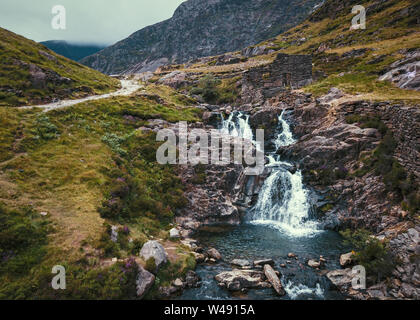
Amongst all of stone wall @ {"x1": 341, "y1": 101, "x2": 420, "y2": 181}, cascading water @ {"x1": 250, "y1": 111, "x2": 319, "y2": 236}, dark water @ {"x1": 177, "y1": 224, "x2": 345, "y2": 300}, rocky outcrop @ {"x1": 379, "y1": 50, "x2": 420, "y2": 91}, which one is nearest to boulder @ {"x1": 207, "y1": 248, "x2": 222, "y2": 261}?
dark water @ {"x1": 177, "y1": 224, "x2": 345, "y2": 300}

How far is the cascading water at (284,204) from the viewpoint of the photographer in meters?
27.2

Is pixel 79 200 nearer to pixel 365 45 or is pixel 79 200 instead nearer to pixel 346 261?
pixel 346 261

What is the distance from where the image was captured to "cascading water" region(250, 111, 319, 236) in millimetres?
27225

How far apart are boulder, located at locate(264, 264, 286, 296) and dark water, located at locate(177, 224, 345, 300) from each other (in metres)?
0.40

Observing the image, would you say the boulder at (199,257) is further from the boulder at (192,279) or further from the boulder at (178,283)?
the boulder at (178,283)

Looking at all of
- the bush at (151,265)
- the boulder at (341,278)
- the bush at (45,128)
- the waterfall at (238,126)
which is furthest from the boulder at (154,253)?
the waterfall at (238,126)

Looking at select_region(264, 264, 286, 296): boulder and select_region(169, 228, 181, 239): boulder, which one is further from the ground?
select_region(169, 228, 181, 239): boulder

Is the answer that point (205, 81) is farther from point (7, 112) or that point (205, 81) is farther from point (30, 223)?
point (30, 223)

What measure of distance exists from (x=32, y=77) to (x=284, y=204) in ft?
156

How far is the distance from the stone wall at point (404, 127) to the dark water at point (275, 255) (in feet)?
35.1

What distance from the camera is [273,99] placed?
52125 mm

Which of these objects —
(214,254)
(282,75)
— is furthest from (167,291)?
(282,75)

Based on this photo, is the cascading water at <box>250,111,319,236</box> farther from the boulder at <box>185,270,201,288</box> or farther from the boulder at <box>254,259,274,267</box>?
the boulder at <box>185,270,201,288</box>
